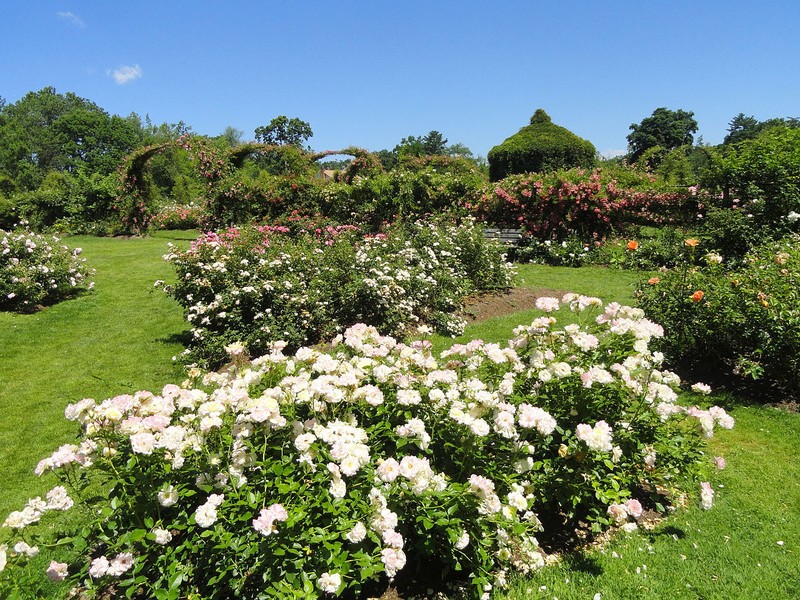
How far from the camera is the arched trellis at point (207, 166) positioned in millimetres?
12672

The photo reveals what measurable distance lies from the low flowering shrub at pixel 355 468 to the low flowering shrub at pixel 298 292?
10.2 feet

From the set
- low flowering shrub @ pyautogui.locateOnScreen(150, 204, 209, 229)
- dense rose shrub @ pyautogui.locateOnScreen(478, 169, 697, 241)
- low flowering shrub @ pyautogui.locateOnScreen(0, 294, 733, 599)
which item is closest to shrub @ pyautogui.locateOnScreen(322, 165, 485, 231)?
dense rose shrub @ pyautogui.locateOnScreen(478, 169, 697, 241)

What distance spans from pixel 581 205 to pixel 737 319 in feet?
25.0

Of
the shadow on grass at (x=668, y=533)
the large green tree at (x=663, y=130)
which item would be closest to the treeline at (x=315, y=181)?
the shadow on grass at (x=668, y=533)

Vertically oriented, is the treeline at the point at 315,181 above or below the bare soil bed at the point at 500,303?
above

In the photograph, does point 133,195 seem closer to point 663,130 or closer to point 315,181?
point 315,181

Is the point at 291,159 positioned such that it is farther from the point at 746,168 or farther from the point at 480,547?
the point at 480,547

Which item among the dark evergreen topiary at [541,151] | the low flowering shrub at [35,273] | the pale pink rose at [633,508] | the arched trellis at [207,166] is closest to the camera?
the pale pink rose at [633,508]

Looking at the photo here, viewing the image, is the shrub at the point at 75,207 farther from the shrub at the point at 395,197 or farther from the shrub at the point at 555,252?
the shrub at the point at 555,252

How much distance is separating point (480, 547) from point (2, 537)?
3.02 meters

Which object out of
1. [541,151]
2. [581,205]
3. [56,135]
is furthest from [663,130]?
[56,135]

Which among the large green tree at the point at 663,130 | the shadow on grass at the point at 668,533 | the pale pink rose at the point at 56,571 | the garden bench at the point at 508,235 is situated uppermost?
the large green tree at the point at 663,130

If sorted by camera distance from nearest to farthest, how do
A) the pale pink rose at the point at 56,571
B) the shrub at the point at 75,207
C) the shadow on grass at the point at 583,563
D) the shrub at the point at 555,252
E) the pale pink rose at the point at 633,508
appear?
the pale pink rose at the point at 56,571
the pale pink rose at the point at 633,508
the shadow on grass at the point at 583,563
the shrub at the point at 555,252
the shrub at the point at 75,207

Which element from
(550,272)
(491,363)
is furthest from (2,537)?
(550,272)
